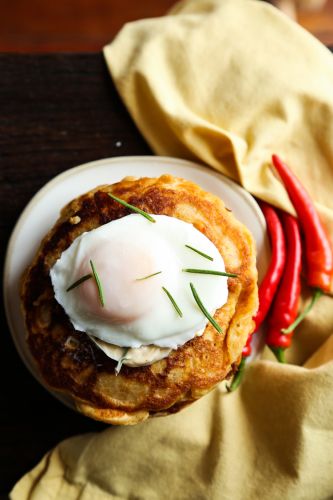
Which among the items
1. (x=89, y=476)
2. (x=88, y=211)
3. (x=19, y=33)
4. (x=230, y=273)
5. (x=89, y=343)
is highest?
(x=230, y=273)

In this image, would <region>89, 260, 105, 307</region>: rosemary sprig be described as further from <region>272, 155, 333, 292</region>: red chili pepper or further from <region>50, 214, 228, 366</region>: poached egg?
<region>272, 155, 333, 292</region>: red chili pepper

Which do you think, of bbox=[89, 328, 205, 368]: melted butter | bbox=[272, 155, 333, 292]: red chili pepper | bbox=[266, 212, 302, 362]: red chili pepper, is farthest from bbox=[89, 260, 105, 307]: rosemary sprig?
bbox=[272, 155, 333, 292]: red chili pepper

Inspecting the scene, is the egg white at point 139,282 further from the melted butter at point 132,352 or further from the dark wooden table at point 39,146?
the dark wooden table at point 39,146

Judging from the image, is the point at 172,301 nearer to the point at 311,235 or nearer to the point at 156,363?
the point at 156,363

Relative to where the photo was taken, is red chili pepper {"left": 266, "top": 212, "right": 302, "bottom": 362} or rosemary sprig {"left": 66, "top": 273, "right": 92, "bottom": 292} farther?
red chili pepper {"left": 266, "top": 212, "right": 302, "bottom": 362}

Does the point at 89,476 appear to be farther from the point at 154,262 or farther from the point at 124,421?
the point at 154,262

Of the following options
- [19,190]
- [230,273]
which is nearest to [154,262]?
[230,273]

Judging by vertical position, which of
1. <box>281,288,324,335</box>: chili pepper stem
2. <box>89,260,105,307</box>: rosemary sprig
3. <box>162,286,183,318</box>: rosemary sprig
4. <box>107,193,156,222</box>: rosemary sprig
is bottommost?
<box>281,288,324,335</box>: chili pepper stem
